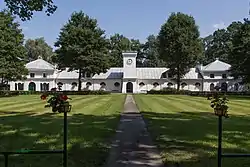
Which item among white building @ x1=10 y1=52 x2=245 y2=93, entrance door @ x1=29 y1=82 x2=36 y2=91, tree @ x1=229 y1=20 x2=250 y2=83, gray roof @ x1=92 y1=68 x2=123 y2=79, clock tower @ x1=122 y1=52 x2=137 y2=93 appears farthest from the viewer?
entrance door @ x1=29 y1=82 x2=36 y2=91

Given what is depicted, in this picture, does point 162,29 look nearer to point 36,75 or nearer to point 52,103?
point 36,75

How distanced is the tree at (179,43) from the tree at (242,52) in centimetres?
869

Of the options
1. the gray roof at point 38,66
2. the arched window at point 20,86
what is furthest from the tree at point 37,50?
the arched window at point 20,86

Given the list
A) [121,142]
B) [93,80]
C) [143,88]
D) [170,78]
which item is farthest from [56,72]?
[121,142]

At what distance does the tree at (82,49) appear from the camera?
52812 mm

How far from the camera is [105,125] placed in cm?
1388

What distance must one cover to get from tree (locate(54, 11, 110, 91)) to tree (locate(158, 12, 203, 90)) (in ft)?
38.2

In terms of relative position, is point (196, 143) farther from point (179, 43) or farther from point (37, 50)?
point (37, 50)

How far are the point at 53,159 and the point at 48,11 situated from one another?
25.9 ft

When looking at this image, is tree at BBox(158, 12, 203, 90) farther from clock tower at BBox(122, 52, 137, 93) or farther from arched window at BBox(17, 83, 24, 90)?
arched window at BBox(17, 83, 24, 90)

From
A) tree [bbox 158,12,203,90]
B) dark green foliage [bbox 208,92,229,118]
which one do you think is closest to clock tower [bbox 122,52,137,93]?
tree [bbox 158,12,203,90]

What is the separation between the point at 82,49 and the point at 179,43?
57.4 feet

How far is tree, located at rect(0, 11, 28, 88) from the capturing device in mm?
43719

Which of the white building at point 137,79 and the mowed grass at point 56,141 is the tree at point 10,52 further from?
the mowed grass at point 56,141
